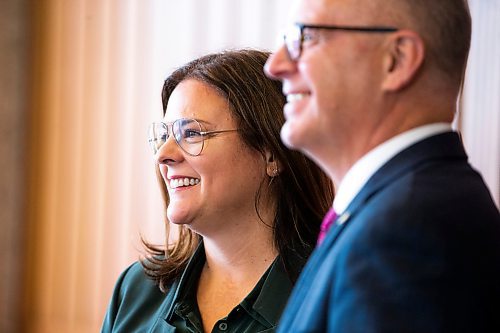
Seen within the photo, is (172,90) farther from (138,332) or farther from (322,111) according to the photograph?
(322,111)

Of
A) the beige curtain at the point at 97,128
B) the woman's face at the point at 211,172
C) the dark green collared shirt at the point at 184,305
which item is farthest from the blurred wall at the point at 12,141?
the woman's face at the point at 211,172

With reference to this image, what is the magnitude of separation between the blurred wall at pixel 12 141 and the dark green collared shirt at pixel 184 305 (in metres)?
2.02

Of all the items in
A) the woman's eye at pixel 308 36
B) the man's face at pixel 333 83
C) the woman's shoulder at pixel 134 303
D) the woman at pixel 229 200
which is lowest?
the woman's shoulder at pixel 134 303

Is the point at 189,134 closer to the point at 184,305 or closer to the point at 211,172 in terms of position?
the point at 211,172

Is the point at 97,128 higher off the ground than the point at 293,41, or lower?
lower

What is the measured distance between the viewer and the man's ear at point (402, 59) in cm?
104

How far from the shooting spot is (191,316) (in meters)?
1.89

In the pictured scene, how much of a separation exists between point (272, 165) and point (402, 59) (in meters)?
0.94

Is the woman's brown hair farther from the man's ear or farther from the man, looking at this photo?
the man's ear

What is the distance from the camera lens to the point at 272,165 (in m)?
1.97

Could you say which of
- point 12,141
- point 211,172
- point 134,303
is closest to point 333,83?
point 211,172

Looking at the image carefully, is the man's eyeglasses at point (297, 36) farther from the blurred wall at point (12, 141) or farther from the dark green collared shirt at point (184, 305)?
the blurred wall at point (12, 141)

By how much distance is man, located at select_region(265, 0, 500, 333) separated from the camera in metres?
0.88

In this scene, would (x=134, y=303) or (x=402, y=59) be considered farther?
(x=134, y=303)
